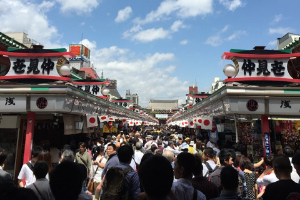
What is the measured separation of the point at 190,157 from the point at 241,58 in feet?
22.4

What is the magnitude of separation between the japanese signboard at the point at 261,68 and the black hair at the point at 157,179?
7539 millimetres

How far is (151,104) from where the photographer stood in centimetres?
11000

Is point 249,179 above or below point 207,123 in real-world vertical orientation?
below

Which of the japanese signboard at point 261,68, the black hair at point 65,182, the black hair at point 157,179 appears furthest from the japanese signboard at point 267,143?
the black hair at point 65,182

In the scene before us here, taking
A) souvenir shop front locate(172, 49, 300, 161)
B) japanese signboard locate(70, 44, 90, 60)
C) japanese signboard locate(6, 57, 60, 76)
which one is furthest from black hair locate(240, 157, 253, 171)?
japanese signboard locate(70, 44, 90, 60)

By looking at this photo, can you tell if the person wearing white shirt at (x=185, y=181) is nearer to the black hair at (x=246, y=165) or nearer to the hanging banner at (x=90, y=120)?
the black hair at (x=246, y=165)

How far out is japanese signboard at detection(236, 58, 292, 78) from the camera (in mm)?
8617

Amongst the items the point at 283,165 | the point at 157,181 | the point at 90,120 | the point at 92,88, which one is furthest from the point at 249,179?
the point at 92,88

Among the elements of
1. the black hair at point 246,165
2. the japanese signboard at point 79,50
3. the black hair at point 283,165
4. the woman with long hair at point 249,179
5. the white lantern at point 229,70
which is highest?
the japanese signboard at point 79,50

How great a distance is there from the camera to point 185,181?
313cm

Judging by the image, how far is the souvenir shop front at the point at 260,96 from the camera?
26.1ft

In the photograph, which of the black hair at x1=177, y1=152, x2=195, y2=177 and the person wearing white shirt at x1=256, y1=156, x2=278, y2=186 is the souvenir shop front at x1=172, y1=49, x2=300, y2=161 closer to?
the person wearing white shirt at x1=256, y1=156, x2=278, y2=186

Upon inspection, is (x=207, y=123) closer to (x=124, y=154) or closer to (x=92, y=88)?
(x=124, y=154)

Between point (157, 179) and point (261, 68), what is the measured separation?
27.3ft
